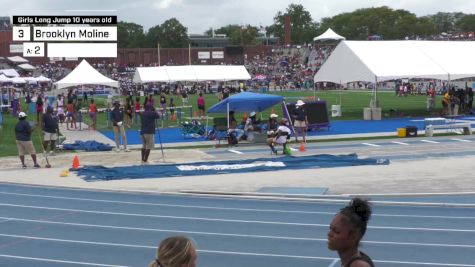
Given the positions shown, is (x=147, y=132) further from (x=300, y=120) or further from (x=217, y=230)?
(x=217, y=230)

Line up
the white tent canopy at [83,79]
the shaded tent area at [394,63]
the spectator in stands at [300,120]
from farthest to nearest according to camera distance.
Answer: the white tent canopy at [83,79] → the shaded tent area at [394,63] → the spectator in stands at [300,120]

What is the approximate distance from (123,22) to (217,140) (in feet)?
415

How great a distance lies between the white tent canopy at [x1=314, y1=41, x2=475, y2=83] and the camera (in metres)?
36.8

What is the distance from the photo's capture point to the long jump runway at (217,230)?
31.7 feet

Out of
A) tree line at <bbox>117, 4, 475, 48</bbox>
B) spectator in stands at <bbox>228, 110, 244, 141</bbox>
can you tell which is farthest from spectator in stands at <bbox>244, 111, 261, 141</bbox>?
tree line at <bbox>117, 4, 475, 48</bbox>

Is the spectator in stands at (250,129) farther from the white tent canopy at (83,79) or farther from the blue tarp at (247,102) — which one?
the white tent canopy at (83,79)

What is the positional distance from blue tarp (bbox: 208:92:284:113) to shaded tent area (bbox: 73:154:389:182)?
6.50 meters

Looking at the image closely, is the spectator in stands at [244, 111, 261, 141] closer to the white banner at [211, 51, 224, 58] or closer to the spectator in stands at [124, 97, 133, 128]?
the spectator in stands at [124, 97, 133, 128]

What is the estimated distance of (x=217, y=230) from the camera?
11.5 m

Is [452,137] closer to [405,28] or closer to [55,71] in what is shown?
[55,71]

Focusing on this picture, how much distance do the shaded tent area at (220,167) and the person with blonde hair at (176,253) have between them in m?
14.6

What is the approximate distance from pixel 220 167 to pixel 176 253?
16066 mm
